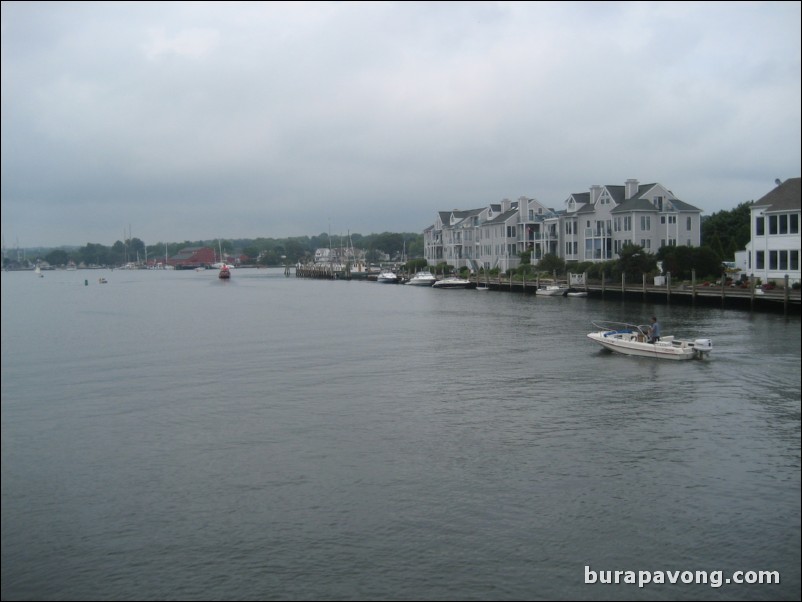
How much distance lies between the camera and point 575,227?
10381 centimetres

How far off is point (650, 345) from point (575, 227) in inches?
2624

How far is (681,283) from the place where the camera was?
69000 mm

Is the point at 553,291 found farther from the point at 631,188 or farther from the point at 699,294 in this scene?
the point at 699,294

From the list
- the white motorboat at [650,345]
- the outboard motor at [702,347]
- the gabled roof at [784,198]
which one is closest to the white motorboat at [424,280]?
the gabled roof at [784,198]

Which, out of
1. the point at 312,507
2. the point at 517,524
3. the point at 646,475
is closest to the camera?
the point at 517,524

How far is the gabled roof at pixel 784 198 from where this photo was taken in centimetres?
5339

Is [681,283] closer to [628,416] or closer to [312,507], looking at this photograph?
[628,416]

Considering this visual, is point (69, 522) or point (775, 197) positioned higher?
point (775, 197)

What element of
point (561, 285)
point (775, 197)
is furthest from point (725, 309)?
point (561, 285)

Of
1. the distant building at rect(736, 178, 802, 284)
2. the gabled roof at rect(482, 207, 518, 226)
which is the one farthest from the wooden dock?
the gabled roof at rect(482, 207, 518, 226)

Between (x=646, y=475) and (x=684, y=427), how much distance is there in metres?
5.43

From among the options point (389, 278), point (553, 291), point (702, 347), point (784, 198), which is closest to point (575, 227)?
point (553, 291)

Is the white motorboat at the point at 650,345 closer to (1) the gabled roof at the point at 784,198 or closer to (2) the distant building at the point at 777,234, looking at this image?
(2) the distant building at the point at 777,234

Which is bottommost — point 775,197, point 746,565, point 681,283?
point 746,565
